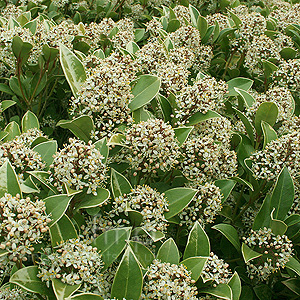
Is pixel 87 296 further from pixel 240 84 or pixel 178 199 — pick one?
pixel 240 84

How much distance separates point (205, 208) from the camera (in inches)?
95.9

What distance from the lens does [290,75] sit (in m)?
3.54

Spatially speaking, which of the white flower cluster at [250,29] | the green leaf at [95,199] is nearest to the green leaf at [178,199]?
the green leaf at [95,199]

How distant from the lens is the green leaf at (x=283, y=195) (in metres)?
2.47

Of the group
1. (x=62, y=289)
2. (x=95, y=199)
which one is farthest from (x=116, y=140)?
(x=62, y=289)

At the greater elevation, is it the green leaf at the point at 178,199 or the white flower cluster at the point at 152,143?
the white flower cluster at the point at 152,143

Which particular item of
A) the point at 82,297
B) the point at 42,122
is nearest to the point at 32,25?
the point at 42,122

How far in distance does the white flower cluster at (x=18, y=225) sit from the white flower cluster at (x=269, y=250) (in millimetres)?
1425

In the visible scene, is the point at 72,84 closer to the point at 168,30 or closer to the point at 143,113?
the point at 143,113

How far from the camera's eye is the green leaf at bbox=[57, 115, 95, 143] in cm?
230

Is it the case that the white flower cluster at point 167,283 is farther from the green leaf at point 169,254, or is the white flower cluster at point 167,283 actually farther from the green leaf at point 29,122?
the green leaf at point 29,122

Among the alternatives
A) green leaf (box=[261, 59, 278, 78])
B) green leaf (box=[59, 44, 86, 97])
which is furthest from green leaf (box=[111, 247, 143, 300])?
green leaf (box=[261, 59, 278, 78])

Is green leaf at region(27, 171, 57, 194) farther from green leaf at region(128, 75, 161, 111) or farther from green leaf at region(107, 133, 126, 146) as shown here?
green leaf at region(128, 75, 161, 111)

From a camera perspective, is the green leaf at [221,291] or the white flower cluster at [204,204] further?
the white flower cluster at [204,204]
